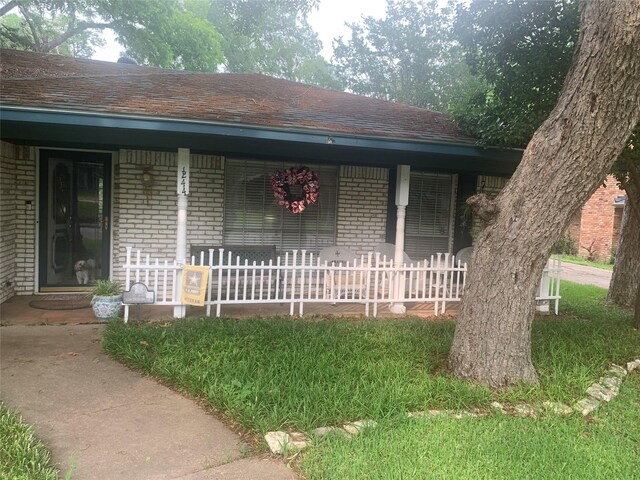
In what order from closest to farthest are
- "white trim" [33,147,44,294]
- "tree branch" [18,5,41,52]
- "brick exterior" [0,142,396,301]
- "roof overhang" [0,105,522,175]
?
"roof overhang" [0,105,522,175]
"brick exterior" [0,142,396,301]
"white trim" [33,147,44,294]
"tree branch" [18,5,41,52]

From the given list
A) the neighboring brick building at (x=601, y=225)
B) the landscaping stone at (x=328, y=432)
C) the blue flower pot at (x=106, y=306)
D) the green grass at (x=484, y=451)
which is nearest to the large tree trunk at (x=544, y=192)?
the green grass at (x=484, y=451)

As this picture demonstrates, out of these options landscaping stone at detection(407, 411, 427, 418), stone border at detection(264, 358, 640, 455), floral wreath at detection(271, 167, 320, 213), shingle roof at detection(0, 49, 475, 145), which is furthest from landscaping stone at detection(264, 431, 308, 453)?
floral wreath at detection(271, 167, 320, 213)

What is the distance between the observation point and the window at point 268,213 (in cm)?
827

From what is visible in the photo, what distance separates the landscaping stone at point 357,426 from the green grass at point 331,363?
0.19 feet

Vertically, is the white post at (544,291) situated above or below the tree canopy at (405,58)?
below

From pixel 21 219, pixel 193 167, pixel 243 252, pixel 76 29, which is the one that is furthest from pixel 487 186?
pixel 76 29

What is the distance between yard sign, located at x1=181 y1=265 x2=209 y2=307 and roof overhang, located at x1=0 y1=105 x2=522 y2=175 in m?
1.69

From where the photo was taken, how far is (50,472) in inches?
109

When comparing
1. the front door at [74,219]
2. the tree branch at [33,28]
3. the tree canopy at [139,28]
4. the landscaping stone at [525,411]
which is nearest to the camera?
the landscaping stone at [525,411]

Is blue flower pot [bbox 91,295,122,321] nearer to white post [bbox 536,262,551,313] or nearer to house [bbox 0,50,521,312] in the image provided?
house [bbox 0,50,521,312]

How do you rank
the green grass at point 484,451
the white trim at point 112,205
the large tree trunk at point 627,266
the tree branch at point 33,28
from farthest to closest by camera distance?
the tree branch at point 33,28 → the large tree trunk at point 627,266 → the white trim at point 112,205 → the green grass at point 484,451

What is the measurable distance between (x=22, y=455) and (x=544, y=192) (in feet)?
14.0

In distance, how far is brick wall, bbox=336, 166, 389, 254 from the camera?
8.75 meters

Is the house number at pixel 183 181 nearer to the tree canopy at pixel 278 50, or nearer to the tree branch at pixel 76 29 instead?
the tree branch at pixel 76 29
